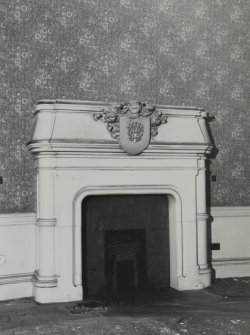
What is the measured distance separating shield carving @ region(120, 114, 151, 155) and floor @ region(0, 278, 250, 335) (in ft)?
7.54

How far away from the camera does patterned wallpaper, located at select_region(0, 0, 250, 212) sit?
6.98 m

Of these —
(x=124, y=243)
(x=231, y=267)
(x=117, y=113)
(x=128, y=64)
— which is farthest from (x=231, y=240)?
(x=128, y=64)

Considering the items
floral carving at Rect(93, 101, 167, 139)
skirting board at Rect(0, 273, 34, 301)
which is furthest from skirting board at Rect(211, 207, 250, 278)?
skirting board at Rect(0, 273, 34, 301)

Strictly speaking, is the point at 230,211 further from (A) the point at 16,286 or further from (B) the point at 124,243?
(A) the point at 16,286

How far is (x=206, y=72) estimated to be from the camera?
821 cm

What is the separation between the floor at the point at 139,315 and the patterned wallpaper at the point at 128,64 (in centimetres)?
169

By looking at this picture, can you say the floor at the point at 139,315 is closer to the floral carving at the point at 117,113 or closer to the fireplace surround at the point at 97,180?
the fireplace surround at the point at 97,180

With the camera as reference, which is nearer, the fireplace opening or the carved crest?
the carved crest

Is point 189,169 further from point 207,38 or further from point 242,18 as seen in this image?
point 242,18

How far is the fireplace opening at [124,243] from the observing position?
7.25m

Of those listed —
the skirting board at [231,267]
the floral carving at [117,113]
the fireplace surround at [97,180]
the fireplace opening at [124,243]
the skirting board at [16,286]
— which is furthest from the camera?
the skirting board at [231,267]

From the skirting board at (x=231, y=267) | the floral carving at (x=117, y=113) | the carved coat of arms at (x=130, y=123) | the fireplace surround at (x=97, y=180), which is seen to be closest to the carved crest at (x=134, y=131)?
the carved coat of arms at (x=130, y=123)

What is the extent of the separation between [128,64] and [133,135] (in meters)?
1.46

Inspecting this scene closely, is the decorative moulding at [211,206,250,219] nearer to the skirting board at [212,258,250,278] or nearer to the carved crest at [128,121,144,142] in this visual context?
the skirting board at [212,258,250,278]
